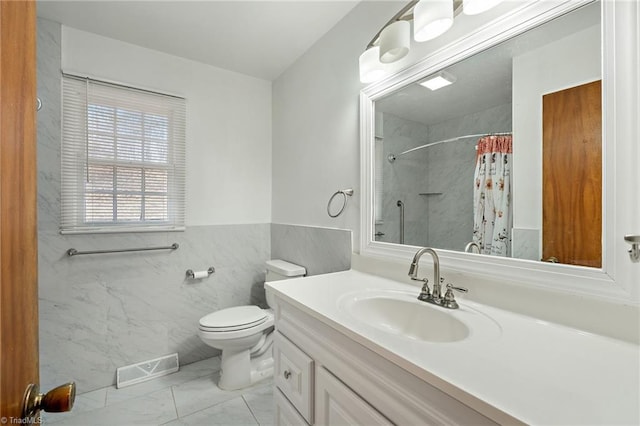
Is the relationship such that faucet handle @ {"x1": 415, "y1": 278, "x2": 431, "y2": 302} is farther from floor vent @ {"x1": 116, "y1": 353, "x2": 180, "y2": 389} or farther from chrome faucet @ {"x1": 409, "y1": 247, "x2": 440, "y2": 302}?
floor vent @ {"x1": 116, "y1": 353, "x2": 180, "y2": 389}

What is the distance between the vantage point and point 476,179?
1123 millimetres

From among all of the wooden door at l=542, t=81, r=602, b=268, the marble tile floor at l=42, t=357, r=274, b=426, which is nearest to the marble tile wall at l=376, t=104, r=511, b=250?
the wooden door at l=542, t=81, r=602, b=268

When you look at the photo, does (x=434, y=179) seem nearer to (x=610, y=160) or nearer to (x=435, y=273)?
(x=435, y=273)

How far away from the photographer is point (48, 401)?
47cm

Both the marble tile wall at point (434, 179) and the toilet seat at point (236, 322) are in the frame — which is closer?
the marble tile wall at point (434, 179)

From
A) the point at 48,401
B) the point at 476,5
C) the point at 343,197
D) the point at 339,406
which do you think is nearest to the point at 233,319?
the point at 343,197

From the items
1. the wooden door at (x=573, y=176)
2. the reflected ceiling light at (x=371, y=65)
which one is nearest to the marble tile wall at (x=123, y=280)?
the reflected ceiling light at (x=371, y=65)

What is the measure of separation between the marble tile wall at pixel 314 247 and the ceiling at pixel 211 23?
131 centimetres

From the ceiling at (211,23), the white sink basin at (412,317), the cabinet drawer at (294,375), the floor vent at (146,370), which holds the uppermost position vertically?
the ceiling at (211,23)

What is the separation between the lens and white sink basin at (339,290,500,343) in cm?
89

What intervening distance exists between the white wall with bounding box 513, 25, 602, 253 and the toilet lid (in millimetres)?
1602

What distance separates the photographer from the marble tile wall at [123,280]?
1.74 meters

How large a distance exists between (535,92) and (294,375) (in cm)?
133

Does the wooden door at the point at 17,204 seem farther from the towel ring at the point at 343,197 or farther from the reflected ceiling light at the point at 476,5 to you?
the towel ring at the point at 343,197
